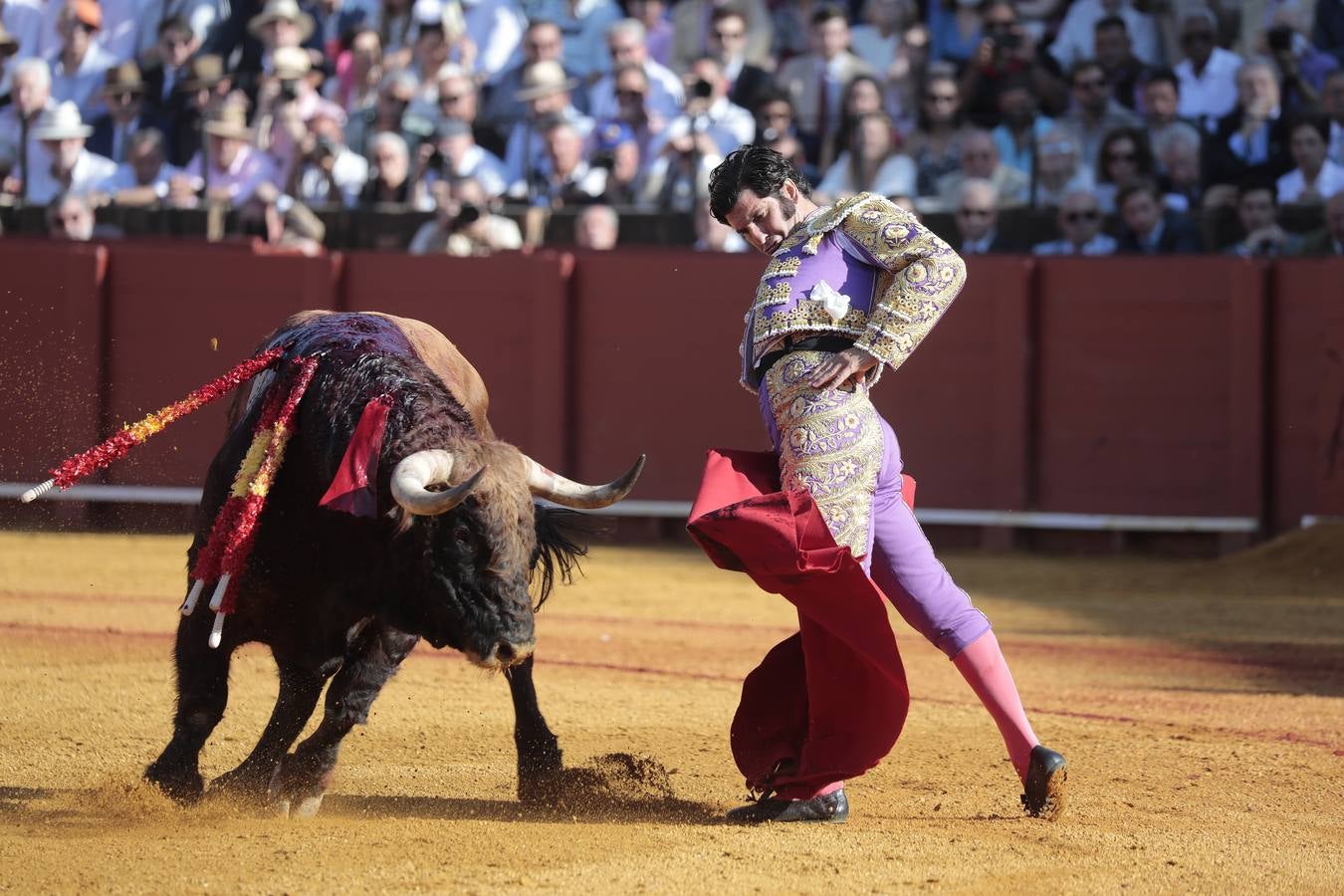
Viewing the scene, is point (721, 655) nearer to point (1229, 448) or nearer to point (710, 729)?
point (710, 729)

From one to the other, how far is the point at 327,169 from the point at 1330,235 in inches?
190

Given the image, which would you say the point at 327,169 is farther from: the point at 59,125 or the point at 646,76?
the point at 646,76

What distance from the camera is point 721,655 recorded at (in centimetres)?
568

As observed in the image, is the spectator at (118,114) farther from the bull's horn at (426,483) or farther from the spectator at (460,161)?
the bull's horn at (426,483)

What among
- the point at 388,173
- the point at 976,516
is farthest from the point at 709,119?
the point at 976,516

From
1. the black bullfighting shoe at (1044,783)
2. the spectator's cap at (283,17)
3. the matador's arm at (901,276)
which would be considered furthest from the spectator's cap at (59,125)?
the black bullfighting shoe at (1044,783)

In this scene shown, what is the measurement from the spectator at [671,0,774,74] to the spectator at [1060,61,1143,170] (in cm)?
167

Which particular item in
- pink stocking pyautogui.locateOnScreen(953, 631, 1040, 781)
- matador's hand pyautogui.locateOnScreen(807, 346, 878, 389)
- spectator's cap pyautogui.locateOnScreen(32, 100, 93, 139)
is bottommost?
pink stocking pyautogui.locateOnScreen(953, 631, 1040, 781)

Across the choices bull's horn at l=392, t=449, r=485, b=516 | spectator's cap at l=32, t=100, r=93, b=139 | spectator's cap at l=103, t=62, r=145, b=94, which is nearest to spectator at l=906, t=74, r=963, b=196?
spectator's cap at l=103, t=62, r=145, b=94

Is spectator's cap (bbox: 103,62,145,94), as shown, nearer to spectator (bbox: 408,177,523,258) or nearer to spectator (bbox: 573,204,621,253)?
spectator (bbox: 408,177,523,258)

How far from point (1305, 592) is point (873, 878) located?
16.3 ft

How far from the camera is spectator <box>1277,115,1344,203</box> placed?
26.5 feet

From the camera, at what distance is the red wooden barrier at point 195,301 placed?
877 centimetres

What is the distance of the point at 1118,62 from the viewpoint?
28.9 feet
